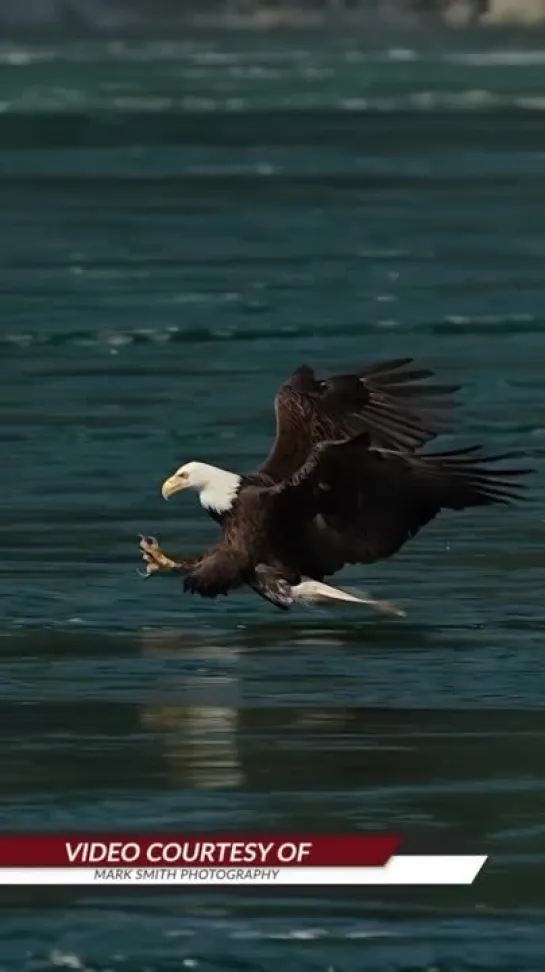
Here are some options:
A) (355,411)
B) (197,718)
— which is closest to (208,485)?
(355,411)

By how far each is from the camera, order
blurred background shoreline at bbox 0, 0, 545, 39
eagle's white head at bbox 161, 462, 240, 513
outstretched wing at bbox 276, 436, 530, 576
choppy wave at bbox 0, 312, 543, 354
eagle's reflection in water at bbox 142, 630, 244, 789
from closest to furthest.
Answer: eagle's reflection in water at bbox 142, 630, 244, 789 → outstretched wing at bbox 276, 436, 530, 576 → eagle's white head at bbox 161, 462, 240, 513 → choppy wave at bbox 0, 312, 543, 354 → blurred background shoreline at bbox 0, 0, 545, 39

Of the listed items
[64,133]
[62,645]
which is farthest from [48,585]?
[64,133]

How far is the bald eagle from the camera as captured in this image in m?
12.2

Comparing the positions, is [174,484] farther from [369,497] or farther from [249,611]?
[249,611]

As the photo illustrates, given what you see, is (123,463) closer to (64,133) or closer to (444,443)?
(444,443)

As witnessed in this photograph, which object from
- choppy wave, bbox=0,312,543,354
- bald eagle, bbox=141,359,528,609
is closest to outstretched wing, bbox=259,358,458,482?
bald eagle, bbox=141,359,528,609

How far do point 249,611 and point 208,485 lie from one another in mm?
1008

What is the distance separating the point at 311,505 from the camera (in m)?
12.3

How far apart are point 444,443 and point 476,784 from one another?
7.06 meters

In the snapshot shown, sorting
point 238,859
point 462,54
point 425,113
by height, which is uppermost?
point 238,859

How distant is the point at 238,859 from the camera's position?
952 cm

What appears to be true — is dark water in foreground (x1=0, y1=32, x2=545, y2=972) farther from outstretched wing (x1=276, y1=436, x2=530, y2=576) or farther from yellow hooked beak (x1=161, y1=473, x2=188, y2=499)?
yellow hooked beak (x1=161, y1=473, x2=188, y2=499)

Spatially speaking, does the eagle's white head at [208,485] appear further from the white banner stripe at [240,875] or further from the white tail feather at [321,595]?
the white banner stripe at [240,875]

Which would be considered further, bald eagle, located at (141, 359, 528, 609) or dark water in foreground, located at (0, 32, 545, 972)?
bald eagle, located at (141, 359, 528, 609)
